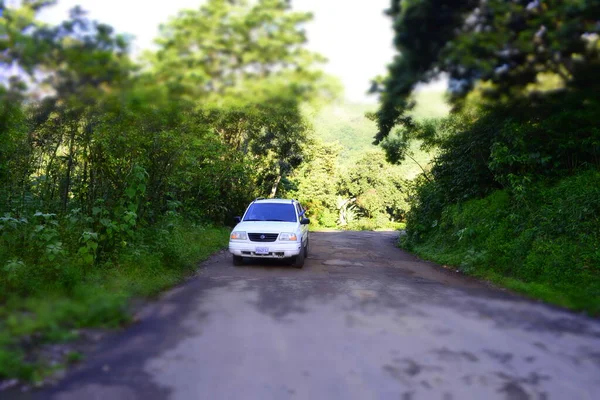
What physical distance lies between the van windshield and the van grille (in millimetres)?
1081

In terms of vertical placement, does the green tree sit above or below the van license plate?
above

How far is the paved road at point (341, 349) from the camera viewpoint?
13.7 feet

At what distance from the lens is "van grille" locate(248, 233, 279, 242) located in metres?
11.9

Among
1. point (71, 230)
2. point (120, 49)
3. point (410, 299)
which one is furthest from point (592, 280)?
point (71, 230)

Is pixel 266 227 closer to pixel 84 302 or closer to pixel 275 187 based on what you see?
pixel 84 302

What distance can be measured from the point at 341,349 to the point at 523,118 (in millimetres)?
9900

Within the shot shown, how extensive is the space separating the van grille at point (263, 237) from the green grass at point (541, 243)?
494 centimetres

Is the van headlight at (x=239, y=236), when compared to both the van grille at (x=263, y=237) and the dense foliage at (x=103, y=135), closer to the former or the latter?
the van grille at (x=263, y=237)

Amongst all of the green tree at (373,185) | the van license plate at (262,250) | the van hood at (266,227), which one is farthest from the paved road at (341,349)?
the green tree at (373,185)

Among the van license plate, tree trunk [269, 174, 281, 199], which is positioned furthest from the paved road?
tree trunk [269, 174, 281, 199]

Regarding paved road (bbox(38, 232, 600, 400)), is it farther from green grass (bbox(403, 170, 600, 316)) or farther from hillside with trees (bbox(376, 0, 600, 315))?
hillside with trees (bbox(376, 0, 600, 315))

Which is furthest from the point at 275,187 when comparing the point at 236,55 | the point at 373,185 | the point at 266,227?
the point at 373,185

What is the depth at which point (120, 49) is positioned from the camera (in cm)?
749

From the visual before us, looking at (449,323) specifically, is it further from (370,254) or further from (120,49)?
(370,254)
